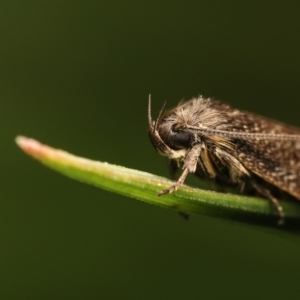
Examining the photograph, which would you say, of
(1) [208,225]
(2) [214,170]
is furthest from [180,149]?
(1) [208,225]

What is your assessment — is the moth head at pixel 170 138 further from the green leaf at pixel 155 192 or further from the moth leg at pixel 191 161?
the green leaf at pixel 155 192

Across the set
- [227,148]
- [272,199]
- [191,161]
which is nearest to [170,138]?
[191,161]

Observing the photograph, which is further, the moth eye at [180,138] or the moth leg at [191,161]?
the moth eye at [180,138]

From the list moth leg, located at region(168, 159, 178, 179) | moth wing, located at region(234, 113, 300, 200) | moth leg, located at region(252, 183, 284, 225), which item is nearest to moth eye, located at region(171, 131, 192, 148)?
moth leg, located at region(168, 159, 178, 179)

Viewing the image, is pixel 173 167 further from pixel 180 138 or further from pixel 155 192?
pixel 155 192

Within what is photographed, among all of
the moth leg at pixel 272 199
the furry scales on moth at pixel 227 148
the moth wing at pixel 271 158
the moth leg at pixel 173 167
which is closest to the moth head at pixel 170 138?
the furry scales on moth at pixel 227 148

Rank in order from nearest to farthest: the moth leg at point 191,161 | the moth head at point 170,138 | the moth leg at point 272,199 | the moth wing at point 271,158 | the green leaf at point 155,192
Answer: the green leaf at point 155,192
the moth leg at point 272,199
the moth leg at point 191,161
the moth head at point 170,138
the moth wing at point 271,158
